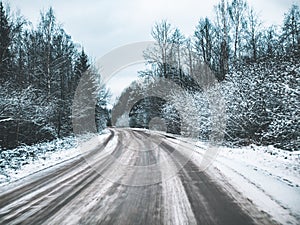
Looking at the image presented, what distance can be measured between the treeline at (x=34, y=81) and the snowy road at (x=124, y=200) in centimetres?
619

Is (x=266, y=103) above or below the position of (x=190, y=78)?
below

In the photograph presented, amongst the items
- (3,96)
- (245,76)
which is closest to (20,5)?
(3,96)

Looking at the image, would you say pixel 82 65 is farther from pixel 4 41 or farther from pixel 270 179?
pixel 270 179

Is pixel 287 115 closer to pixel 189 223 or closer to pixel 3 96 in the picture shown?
pixel 189 223

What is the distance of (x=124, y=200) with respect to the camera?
4445mm

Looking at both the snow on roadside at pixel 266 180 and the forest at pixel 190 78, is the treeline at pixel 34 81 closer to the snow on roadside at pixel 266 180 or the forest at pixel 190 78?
the forest at pixel 190 78

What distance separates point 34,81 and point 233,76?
14.8 meters

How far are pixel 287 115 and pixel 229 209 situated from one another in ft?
20.2

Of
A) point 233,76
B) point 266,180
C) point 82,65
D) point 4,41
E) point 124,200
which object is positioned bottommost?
point 124,200

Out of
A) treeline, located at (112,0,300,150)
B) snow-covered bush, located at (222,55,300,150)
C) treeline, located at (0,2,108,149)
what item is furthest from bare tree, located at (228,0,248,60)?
treeline, located at (0,2,108,149)

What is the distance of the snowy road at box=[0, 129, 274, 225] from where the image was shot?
11.7 feet

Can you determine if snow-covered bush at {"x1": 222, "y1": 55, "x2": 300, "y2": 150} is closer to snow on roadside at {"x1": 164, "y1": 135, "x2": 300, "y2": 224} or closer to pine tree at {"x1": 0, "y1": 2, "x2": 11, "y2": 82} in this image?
snow on roadside at {"x1": 164, "y1": 135, "x2": 300, "y2": 224}

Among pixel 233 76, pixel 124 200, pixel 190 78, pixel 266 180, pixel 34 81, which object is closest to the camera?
pixel 124 200

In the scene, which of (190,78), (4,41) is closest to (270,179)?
(4,41)
